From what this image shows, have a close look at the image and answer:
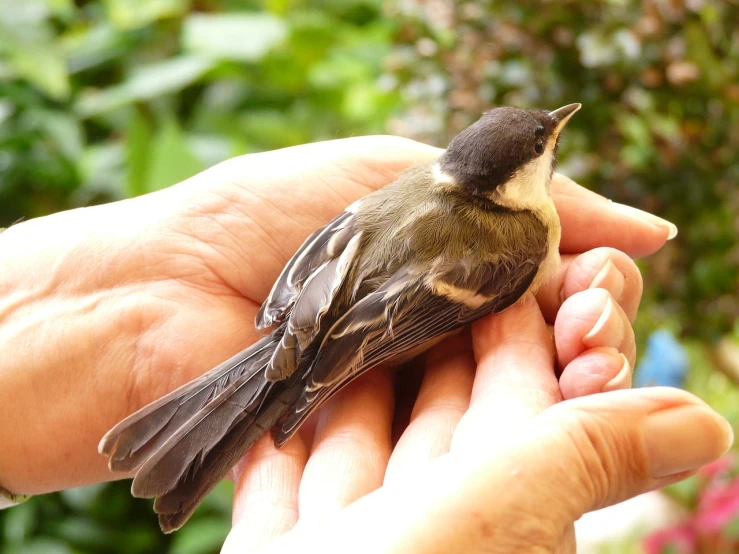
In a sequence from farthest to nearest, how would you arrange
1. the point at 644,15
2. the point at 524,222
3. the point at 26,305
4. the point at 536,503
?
the point at 644,15, the point at 26,305, the point at 524,222, the point at 536,503

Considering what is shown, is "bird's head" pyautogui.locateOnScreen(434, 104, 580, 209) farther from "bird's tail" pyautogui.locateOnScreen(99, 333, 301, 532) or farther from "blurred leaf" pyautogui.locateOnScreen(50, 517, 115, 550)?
"blurred leaf" pyautogui.locateOnScreen(50, 517, 115, 550)

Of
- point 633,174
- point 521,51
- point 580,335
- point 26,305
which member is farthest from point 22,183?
point 580,335

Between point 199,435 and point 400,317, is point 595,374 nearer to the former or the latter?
point 400,317

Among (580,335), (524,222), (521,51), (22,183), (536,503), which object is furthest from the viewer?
(22,183)

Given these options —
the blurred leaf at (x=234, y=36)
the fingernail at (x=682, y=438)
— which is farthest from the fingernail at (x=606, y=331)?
the blurred leaf at (x=234, y=36)

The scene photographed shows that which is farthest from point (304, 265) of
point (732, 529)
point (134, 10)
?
point (134, 10)

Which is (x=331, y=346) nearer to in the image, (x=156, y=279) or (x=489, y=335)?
(x=489, y=335)

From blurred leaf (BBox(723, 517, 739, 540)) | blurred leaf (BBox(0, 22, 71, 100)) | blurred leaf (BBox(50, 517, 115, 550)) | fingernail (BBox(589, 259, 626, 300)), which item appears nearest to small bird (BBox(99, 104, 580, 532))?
fingernail (BBox(589, 259, 626, 300))
